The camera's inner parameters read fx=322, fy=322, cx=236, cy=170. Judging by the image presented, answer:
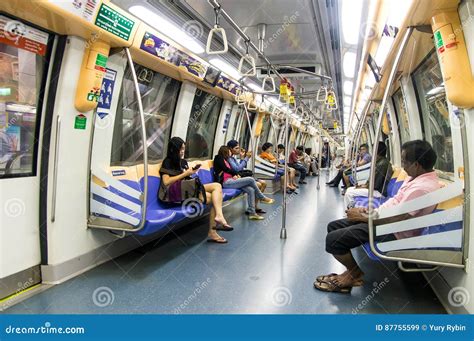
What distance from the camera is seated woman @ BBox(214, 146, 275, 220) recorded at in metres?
5.61

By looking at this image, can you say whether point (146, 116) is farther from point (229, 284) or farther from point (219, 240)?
point (229, 284)

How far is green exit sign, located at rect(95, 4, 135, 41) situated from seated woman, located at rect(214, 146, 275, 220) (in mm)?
2843

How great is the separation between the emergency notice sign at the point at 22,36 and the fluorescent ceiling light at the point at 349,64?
472 cm

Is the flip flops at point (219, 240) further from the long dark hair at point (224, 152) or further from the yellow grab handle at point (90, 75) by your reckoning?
the yellow grab handle at point (90, 75)

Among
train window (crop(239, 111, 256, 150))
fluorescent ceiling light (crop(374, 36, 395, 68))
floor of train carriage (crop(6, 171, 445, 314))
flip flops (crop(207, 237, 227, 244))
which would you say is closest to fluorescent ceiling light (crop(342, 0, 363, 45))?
fluorescent ceiling light (crop(374, 36, 395, 68))

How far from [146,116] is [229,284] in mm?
2797

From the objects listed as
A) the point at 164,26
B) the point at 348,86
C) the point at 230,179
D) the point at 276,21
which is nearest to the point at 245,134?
the point at 348,86

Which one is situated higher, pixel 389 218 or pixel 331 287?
pixel 389 218

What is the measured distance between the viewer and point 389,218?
2602 mm

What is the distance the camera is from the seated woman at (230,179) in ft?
18.4

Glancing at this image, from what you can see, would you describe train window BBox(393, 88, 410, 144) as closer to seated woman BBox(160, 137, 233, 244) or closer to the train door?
seated woman BBox(160, 137, 233, 244)

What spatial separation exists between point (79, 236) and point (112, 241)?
458 mm

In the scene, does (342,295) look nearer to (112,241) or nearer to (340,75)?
(112,241)

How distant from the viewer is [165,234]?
4539mm
